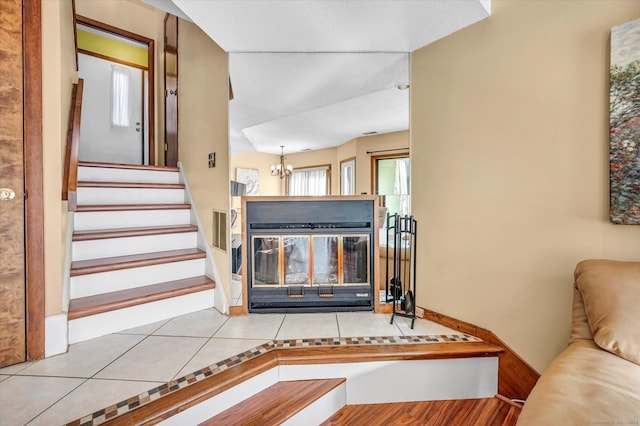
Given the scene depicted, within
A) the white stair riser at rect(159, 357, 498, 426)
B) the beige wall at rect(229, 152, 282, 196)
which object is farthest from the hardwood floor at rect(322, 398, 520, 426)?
the beige wall at rect(229, 152, 282, 196)

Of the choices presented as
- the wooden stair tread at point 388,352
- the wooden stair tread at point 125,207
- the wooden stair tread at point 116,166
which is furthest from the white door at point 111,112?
the wooden stair tread at point 388,352

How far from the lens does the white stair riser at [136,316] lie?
1.72m

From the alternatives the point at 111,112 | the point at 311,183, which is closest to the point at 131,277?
the point at 311,183

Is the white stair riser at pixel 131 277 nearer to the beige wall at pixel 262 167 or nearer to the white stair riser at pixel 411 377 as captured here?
the beige wall at pixel 262 167

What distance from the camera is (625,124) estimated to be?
1323 mm

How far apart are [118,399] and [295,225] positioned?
136 centimetres

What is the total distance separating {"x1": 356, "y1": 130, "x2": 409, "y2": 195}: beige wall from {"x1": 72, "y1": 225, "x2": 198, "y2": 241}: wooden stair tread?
150 cm

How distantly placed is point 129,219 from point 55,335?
108 cm

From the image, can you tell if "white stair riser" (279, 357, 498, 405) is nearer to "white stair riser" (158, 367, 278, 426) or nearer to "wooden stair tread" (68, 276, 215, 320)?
"white stair riser" (158, 367, 278, 426)

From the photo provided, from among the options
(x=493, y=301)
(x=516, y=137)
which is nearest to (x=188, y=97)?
(x=516, y=137)

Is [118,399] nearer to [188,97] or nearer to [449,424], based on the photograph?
[449,424]

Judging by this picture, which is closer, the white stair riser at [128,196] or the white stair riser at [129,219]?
the white stair riser at [129,219]

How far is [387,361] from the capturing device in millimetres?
1633

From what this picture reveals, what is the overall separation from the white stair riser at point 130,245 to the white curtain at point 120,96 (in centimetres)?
244
